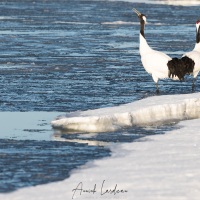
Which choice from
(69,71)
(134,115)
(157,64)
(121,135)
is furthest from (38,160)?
(69,71)

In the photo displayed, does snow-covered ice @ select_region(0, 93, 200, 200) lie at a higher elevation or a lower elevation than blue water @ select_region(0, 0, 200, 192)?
lower

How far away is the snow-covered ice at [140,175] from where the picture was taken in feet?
28.5

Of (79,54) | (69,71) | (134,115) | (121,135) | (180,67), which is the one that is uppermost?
(79,54)

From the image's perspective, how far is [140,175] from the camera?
947 centimetres

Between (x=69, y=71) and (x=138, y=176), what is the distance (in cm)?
1104

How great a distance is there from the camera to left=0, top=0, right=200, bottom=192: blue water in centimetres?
1070

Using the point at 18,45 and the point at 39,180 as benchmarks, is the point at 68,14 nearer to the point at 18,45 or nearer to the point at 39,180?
the point at 18,45

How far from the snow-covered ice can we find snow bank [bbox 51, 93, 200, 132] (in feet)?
3.02

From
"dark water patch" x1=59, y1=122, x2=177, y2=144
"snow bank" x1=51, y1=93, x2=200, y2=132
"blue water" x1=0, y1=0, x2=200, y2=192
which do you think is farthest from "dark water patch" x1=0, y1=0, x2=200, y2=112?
"dark water patch" x1=59, y1=122, x2=177, y2=144

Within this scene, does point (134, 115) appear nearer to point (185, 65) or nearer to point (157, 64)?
point (157, 64)

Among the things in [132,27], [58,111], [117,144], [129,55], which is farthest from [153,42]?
[117,144]

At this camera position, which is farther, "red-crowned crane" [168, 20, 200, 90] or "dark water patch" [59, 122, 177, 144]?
"red-crowned crane" [168, 20, 200, 90]

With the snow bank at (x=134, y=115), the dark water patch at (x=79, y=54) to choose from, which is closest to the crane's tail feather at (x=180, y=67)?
the dark water patch at (x=79, y=54)

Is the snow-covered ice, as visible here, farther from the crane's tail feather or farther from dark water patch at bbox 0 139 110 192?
the crane's tail feather
